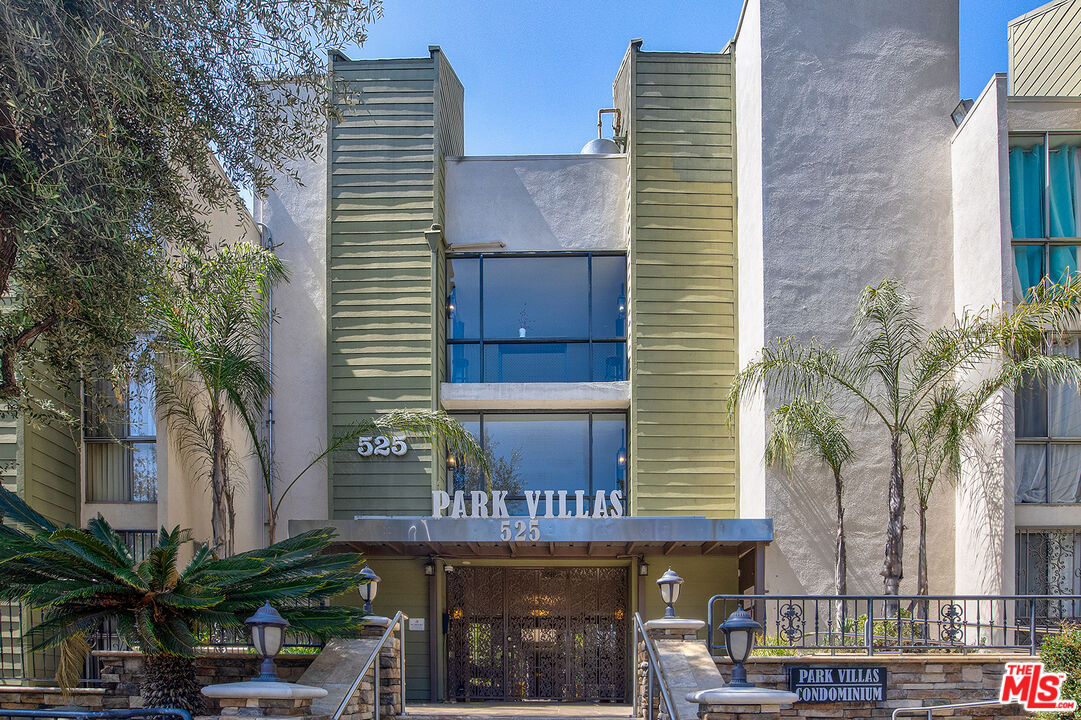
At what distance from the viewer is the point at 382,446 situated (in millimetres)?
14820

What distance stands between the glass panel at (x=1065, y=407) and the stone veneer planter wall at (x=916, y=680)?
3817 mm

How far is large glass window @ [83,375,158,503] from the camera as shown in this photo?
13.2 meters

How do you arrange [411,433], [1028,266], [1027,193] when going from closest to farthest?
[1028,266] → [1027,193] → [411,433]

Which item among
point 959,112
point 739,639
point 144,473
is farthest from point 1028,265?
point 144,473

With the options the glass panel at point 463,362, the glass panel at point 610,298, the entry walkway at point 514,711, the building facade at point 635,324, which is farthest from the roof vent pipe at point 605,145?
Result: the entry walkway at point 514,711

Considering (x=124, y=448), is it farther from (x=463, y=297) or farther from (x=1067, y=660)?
(x=1067, y=660)

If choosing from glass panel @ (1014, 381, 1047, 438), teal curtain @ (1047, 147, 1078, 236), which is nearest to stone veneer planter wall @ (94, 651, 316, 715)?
glass panel @ (1014, 381, 1047, 438)

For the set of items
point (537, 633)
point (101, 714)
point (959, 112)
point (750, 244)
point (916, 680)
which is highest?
point (959, 112)

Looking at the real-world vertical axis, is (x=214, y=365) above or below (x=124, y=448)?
above

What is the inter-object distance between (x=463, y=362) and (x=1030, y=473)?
27.2 ft

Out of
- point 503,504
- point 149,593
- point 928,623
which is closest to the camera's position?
point 149,593

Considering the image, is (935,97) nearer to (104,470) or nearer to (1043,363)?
(1043,363)

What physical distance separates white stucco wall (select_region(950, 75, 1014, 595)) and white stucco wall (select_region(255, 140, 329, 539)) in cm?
901

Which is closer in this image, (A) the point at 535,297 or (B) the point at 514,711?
(B) the point at 514,711
